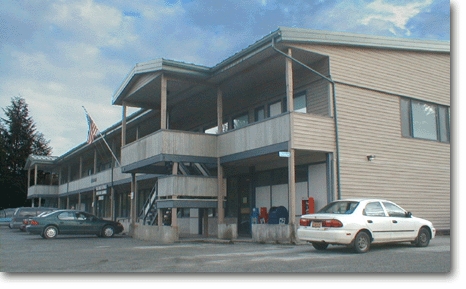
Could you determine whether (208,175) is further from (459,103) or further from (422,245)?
(459,103)

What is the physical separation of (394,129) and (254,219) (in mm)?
6629

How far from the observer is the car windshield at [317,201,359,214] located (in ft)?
44.1

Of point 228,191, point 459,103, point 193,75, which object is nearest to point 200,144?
point 193,75

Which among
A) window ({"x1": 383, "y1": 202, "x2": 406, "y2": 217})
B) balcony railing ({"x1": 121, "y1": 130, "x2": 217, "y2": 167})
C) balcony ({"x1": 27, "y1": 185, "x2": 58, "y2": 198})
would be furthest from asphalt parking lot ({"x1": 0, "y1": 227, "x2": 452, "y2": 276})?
balcony ({"x1": 27, "y1": 185, "x2": 58, "y2": 198})

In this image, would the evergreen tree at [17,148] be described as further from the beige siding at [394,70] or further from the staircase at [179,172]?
the beige siding at [394,70]

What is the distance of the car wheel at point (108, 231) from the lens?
25.1 meters

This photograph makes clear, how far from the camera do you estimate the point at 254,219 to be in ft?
68.4

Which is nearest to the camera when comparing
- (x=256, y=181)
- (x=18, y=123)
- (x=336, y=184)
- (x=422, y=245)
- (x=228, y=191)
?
(x=422, y=245)

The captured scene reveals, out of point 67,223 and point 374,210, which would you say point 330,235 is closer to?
point 374,210

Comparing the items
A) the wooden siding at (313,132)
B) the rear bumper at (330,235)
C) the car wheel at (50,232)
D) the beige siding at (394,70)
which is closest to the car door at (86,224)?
the car wheel at (50,232)

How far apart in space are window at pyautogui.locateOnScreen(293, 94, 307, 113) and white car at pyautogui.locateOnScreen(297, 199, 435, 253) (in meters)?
6.29

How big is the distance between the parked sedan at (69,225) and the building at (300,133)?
7.68 feet

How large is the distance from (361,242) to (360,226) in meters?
0.42

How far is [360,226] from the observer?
13.1 metres
